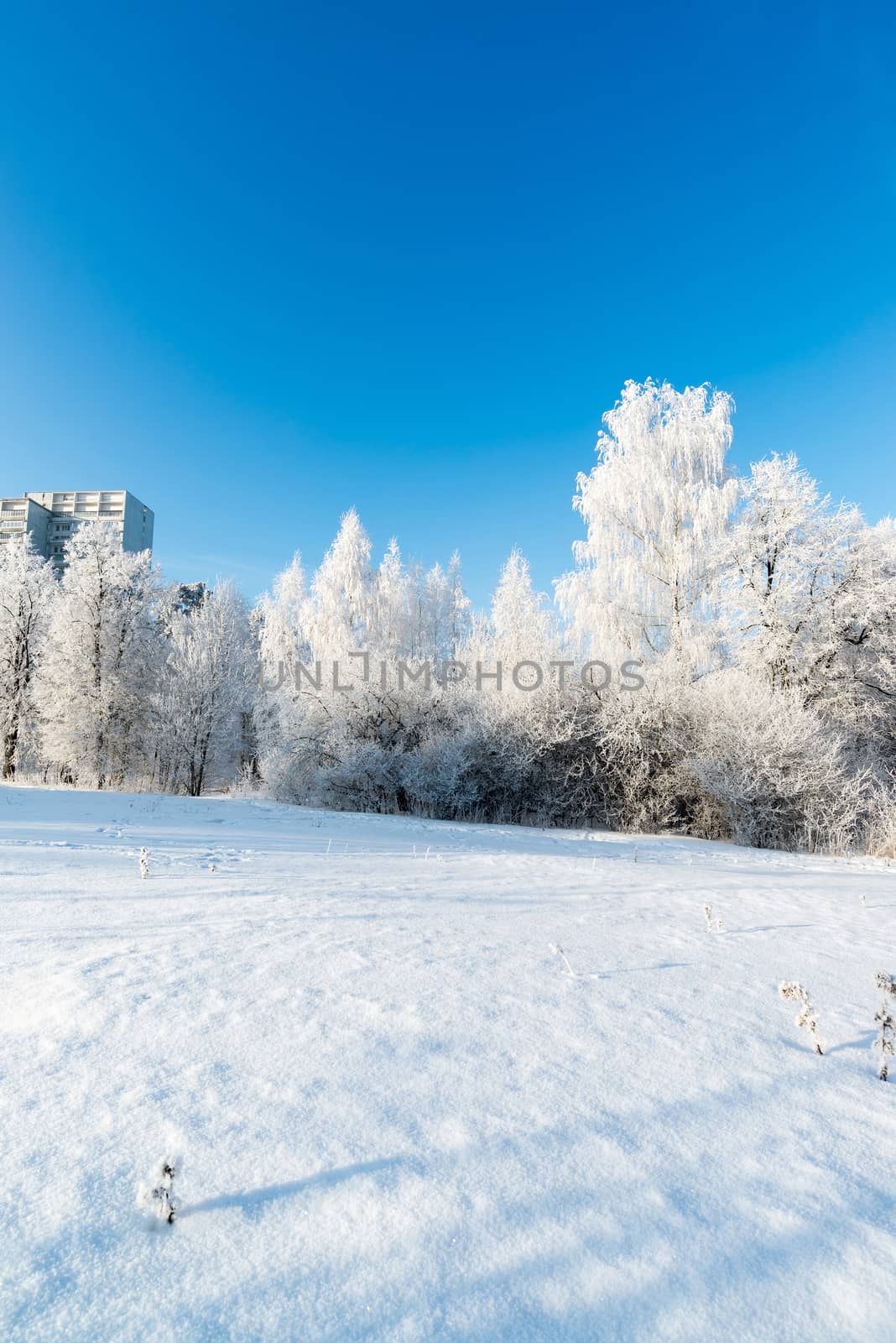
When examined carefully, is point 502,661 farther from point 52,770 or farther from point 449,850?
point 52,770

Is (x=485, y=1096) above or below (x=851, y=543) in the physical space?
below

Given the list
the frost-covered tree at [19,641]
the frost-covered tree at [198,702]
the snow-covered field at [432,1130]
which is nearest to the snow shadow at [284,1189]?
the snow-covered field at [432,1130]

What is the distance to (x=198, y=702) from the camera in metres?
19.3

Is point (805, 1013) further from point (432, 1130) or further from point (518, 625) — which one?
point (518, 625)

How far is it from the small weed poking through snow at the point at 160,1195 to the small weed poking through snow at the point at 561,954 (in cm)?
192

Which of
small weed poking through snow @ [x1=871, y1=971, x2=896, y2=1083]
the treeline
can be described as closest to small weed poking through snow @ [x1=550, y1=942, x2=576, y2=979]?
small weed poking through snow @ [x1=871, y1=971, x2=896, y2=1083]

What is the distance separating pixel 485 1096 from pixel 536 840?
25.1 feet

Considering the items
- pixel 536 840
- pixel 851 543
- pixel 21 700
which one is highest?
pixel 851 543

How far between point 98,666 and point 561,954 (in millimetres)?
19152

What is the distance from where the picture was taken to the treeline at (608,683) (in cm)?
1106

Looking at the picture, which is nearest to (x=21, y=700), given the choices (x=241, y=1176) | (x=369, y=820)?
(x=369, y=820)

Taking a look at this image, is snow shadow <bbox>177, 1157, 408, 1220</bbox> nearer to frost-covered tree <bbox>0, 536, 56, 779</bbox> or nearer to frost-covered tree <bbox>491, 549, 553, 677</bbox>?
frost-covered tree <bbox>491, 549, 553, 677</bbox>

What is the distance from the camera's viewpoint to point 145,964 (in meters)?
2.69

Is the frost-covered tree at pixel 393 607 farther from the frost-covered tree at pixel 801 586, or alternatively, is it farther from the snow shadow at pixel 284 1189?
the snow shadow at pixel 284 1189
